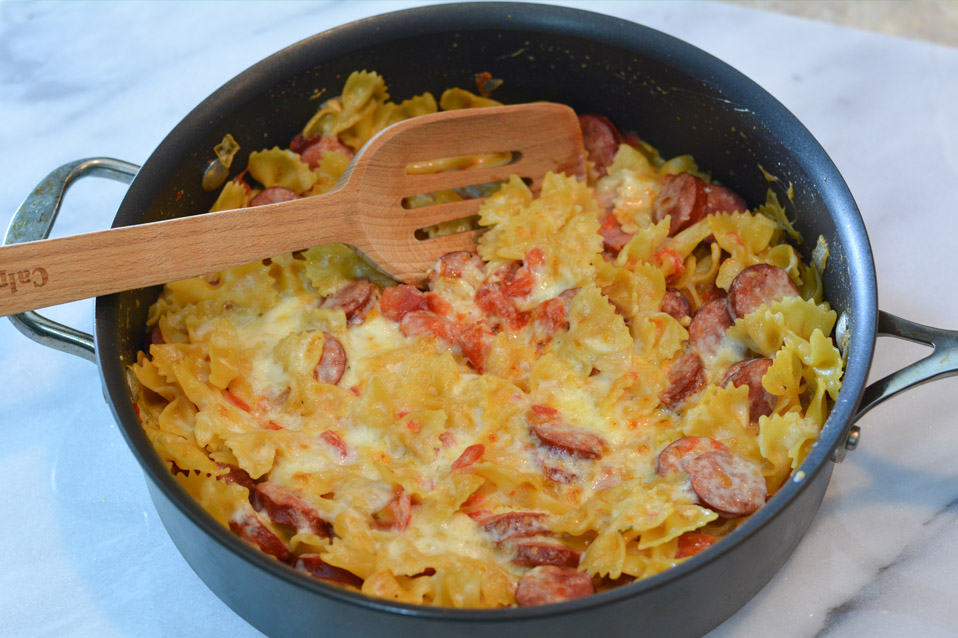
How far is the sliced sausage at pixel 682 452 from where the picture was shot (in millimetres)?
2670

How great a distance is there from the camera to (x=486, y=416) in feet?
9.29

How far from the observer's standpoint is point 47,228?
283 cm

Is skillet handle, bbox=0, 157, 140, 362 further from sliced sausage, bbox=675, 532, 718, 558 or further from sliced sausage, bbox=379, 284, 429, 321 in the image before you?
sliced sausage, bbox=675, 532, 718, 558

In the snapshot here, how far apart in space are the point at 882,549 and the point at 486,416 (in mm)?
1185

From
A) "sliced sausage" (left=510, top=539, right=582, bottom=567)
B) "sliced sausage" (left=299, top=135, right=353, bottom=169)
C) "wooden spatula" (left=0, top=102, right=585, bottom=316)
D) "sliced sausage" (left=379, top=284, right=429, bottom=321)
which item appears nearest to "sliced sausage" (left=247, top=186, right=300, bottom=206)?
"sliced sausage" (left=299, top=135, right=353, bottom=169)

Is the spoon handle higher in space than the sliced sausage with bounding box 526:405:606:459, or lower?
higher

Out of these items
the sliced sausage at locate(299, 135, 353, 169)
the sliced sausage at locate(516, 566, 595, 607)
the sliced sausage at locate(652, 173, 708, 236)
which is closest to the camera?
the sliced sausage at locate(516, 566, 595, 607)

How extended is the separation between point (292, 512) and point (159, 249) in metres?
0.81

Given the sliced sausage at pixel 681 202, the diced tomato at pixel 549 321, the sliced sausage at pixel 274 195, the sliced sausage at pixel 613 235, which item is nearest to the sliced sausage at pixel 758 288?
the sliced sausage at pixel 681 202

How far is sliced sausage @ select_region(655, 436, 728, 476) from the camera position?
2.67m

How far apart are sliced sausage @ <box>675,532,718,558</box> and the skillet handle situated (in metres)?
1.65

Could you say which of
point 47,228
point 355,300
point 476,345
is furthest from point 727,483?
point 47,228

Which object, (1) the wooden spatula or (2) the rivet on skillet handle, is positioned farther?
(1) the wooden spatula

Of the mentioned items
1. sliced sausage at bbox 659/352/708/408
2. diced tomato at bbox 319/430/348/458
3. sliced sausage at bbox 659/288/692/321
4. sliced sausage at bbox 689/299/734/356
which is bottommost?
sliced sausage at bbox 659/352/708/408
